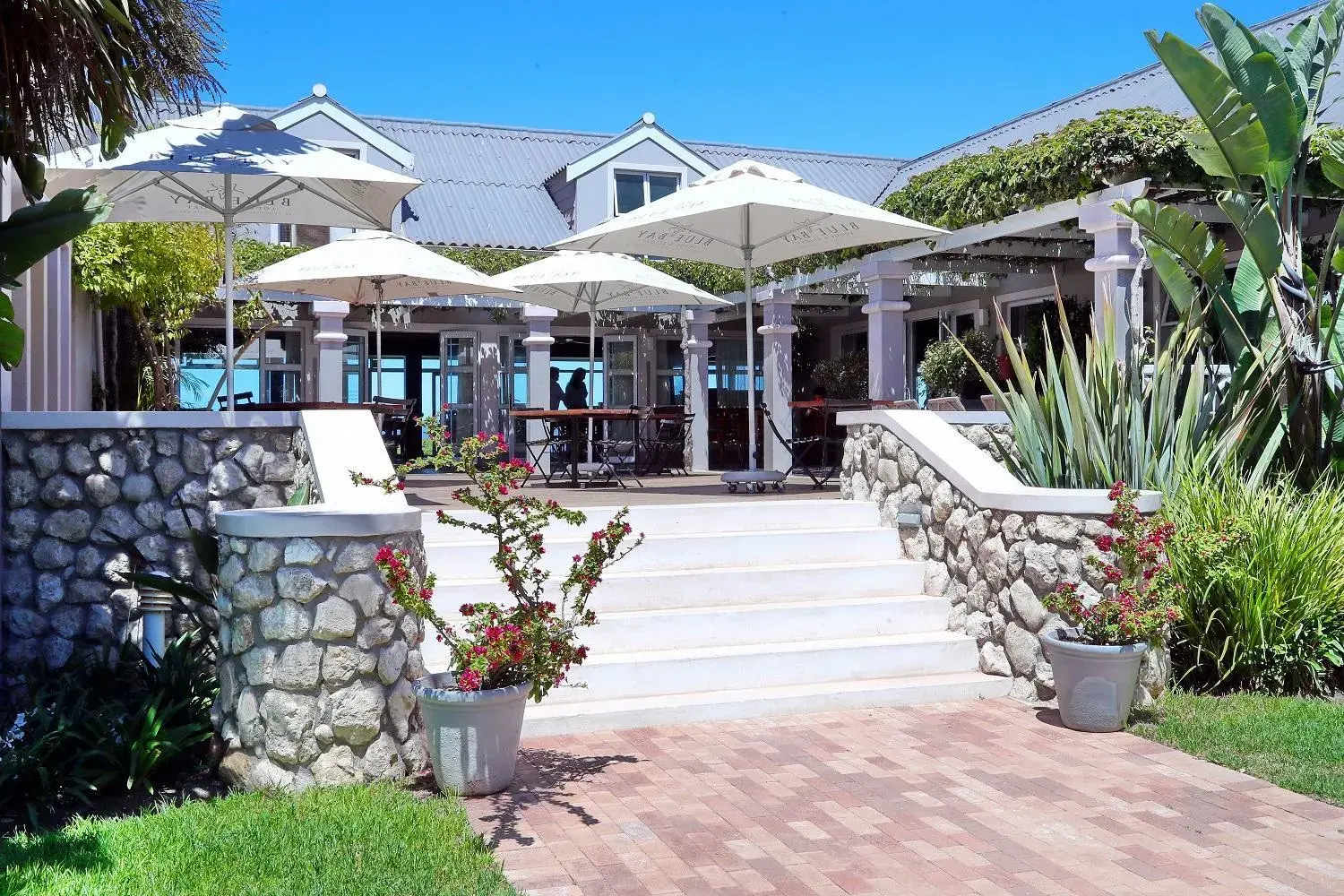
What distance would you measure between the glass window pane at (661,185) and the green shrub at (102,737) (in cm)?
1546

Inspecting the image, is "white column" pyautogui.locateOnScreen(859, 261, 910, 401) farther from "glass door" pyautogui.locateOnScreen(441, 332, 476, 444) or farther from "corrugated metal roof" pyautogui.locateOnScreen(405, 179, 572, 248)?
"glass door" pyautogui.locateOnScreen(441, 332, 476, 444)

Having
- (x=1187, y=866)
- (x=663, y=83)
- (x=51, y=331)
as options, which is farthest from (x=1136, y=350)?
(x=663, y=83)

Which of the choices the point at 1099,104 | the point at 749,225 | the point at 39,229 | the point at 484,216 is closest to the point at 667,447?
the point at 484,216

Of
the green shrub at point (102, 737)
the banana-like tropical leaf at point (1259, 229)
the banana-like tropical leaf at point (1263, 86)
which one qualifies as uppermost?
the banana-like tropical leaf at point (1263, 86)

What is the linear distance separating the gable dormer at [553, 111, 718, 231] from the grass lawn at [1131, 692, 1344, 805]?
14737mm

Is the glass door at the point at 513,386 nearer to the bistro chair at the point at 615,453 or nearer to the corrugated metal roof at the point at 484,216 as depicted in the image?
the corrugated metal roof at the point at 484,216

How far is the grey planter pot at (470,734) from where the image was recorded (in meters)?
4.57

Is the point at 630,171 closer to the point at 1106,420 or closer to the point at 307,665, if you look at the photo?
the point at 1106,420

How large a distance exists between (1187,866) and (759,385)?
62.4 ft

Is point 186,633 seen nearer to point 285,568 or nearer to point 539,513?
point 285,568

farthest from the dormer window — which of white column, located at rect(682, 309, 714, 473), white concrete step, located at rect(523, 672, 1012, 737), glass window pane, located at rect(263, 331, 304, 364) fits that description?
white concrete step, located at rect(523, 672, 1012, 737)

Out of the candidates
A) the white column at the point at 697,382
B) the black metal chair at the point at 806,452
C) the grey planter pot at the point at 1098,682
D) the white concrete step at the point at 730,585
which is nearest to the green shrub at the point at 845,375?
the black metal chair at the point at 806,452

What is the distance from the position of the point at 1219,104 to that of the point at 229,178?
273 inches

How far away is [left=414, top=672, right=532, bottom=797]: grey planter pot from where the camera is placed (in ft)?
15.0
